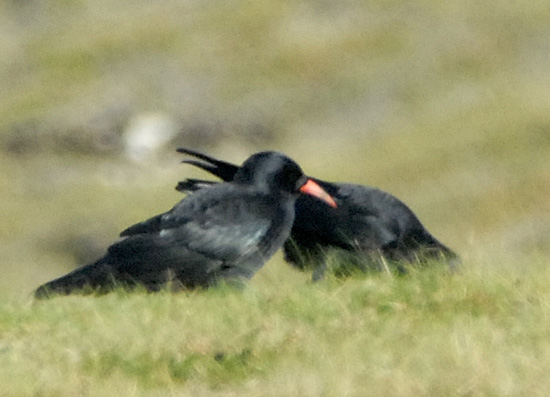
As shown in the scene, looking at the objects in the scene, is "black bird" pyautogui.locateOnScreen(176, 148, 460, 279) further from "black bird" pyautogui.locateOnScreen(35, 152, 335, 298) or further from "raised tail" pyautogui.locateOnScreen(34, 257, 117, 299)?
"raised tail" pyautogui.locateOnScreen(34, 257, 117, 299)

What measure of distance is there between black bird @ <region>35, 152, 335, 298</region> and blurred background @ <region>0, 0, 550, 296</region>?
19.0 metres

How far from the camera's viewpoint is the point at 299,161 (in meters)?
34.9

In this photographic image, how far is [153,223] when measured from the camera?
10.0 meters

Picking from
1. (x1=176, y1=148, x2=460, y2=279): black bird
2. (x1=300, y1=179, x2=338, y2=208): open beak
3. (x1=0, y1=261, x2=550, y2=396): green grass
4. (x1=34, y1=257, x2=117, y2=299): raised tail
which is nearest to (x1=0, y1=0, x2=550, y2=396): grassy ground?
Answer: (x1=0, y1=261, x2=550, y2=396): green grass

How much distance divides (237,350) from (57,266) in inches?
907

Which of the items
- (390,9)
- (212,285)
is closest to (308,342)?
(212,285)

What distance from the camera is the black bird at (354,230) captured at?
10.5 m

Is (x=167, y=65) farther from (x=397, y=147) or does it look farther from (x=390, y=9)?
(x=397, y=147)

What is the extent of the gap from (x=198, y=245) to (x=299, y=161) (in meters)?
25.2

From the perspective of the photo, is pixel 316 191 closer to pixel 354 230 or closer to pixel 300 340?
pixel 354 230

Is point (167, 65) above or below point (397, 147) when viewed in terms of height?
above

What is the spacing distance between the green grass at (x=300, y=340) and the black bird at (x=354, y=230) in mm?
1692

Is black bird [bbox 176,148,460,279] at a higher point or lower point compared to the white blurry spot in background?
lower

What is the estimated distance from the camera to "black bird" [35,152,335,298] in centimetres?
970
